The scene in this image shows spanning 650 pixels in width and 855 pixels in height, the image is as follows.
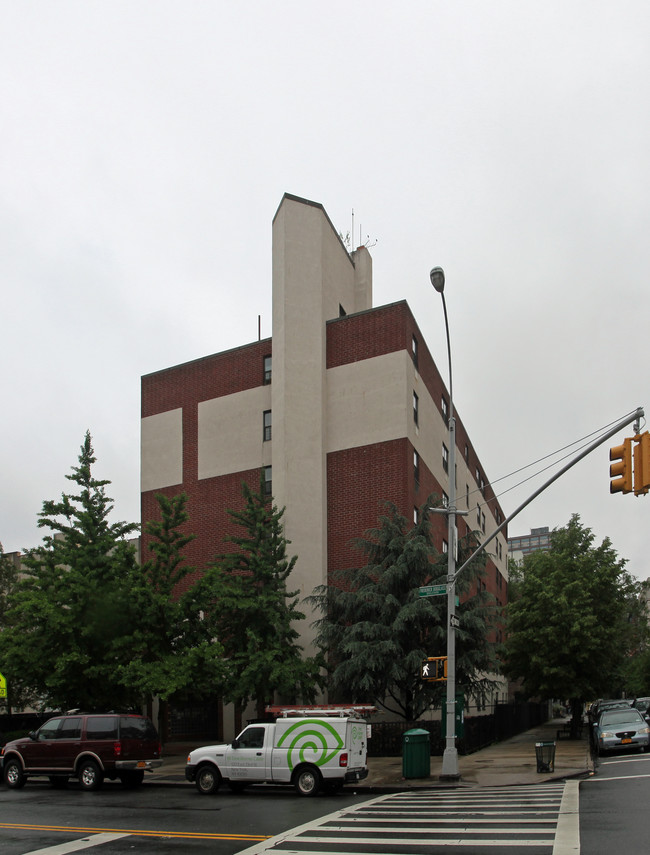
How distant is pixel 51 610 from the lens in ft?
88.2

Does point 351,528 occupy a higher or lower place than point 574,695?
higher

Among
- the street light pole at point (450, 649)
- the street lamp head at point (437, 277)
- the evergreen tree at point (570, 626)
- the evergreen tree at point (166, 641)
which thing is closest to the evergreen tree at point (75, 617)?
the evergreen tree at point (166, 641)

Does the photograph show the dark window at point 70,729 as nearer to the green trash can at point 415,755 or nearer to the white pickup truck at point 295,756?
the white pickup truck at point 295,756

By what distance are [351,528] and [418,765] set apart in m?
12.4

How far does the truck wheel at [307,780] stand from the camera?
1883 cm

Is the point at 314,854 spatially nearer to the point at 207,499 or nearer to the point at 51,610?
the point at 51,610

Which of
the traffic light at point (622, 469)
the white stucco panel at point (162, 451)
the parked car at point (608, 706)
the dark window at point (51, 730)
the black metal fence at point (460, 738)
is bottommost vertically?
the parked car at point (608, 706)

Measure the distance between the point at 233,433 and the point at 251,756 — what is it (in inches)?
750

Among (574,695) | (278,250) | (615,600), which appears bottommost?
(574,695)

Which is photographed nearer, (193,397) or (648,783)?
(648,783)

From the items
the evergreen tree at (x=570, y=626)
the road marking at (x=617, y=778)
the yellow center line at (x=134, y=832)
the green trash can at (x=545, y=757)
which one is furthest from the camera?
the evergreen tree at (x=570, y=626)

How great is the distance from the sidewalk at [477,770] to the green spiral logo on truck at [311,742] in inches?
85.6

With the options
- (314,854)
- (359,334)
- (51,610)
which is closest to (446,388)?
(359,334)

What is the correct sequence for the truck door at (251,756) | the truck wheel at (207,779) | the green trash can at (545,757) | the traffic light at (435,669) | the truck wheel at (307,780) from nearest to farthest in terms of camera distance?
the truck wheel at (307,780), the truck door at (251,756), the truck wheel at (207,779), the traffic light at (435,669), the green trash can at (545,757)
